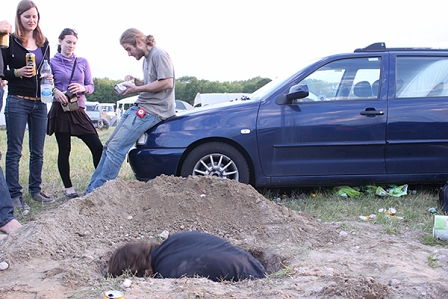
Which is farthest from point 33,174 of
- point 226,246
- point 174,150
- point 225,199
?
point 226,246

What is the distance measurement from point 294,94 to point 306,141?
1.81 ft

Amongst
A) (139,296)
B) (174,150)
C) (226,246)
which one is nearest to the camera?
(139,296)

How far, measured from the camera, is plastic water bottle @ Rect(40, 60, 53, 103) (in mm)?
5074

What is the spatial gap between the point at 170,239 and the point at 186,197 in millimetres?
1366

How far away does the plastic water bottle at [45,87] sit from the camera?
5074mm

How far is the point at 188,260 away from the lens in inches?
120

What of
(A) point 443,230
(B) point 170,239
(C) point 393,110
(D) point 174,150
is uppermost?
(C) point 393,110

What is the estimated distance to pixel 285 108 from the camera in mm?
5406

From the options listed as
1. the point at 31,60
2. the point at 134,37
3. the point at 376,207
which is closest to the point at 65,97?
the point at 31,60

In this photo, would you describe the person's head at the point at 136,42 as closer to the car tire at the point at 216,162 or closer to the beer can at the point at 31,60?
the beer can at the point at 31,60

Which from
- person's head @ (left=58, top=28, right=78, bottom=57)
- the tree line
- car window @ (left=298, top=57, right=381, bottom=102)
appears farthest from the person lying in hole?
the tree line

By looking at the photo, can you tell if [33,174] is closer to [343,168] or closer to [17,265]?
[17,265]

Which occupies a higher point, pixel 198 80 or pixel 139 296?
pixel 198 80

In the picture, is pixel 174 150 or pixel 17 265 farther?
pixel 174 150
